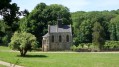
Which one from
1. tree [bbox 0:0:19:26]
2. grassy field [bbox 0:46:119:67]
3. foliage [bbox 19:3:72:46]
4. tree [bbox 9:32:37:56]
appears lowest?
grassy field [bbox 0:46:119:67]

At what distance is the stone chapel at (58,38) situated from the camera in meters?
79.9

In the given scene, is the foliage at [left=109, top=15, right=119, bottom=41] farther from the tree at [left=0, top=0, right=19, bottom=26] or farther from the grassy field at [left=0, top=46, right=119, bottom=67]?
the tree at [left=0, top=0, right=19, bottom=26]

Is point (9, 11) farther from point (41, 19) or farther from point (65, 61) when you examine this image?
point (41, 19)

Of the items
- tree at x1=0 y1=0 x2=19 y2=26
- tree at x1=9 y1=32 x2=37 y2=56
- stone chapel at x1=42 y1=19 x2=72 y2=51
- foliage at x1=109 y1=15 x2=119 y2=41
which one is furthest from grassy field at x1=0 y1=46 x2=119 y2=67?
foliage at x1=109 y1=15 x2=119 y2=41

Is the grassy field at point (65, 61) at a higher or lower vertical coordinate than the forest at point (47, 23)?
lower

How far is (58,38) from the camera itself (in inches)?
3179

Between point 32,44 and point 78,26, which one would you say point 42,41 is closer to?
point 32,44

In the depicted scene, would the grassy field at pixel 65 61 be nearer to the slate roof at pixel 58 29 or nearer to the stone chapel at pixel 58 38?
the stone chapel at pixel 58 38

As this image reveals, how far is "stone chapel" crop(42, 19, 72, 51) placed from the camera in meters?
79.9

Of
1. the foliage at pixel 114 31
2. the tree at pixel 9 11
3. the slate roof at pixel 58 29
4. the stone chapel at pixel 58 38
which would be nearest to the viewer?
the tree at pixel 9 11

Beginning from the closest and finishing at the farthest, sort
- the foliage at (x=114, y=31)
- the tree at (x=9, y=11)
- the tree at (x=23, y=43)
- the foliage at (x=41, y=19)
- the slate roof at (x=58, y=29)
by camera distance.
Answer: the tree at (x=9, y=11)
the tree at (x=23, y=43)
the slate roof at (x=58, y=29)
the foliage at (x=41, y=19)
the foliage at (x=114, y=31)

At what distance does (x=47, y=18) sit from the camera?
87.5m

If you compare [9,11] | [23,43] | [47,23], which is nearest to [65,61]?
[23,43]

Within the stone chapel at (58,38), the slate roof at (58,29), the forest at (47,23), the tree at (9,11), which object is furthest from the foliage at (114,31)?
the tree at (9,11)
